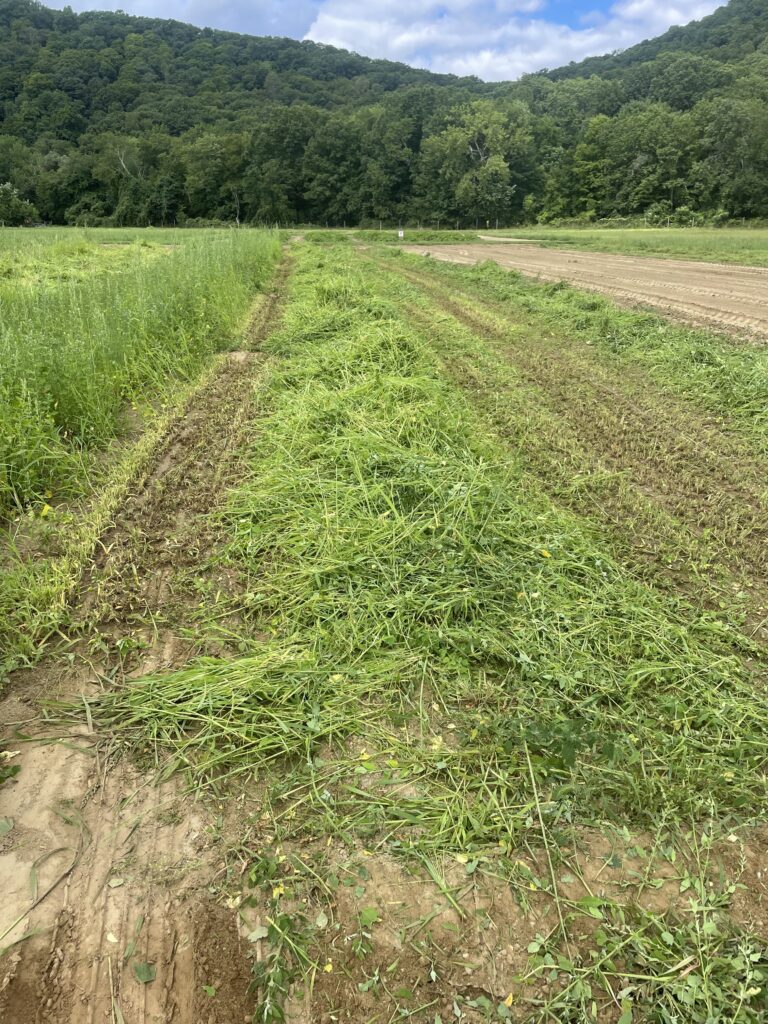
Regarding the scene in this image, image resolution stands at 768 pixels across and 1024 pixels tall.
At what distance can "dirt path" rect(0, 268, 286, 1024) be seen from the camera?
5.54 ft

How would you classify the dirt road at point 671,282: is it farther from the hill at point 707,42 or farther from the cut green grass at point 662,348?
the hill at point 707,42

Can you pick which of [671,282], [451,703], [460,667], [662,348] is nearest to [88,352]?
[460,667]

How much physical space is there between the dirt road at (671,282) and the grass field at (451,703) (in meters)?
6.62

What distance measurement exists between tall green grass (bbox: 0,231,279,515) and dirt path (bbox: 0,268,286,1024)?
5.79ft

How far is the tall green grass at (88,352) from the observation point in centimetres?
441

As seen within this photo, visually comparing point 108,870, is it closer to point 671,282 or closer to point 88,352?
point 88,352

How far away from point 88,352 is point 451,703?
5226mm

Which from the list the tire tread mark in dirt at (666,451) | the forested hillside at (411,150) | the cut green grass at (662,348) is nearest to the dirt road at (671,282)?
the cut green grass at (662,348)

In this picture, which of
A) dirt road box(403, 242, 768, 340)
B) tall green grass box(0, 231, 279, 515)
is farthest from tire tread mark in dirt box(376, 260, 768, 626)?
tall green grass box(0, 231, 279, 515)

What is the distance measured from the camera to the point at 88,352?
5.76m

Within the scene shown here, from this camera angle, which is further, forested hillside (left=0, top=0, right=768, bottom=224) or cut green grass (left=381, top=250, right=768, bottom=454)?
forested hillside (left=0, top=0, right=768, bottom=224)

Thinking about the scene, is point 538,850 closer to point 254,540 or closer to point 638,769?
point 638,769

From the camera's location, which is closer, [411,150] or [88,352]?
[88,352]

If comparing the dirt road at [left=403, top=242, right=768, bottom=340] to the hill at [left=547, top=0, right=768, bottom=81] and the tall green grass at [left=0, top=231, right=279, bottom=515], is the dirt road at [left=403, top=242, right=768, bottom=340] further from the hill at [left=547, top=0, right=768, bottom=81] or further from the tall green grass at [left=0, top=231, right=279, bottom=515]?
the hill at [left=547, top=0, right=768, bottom=81]
